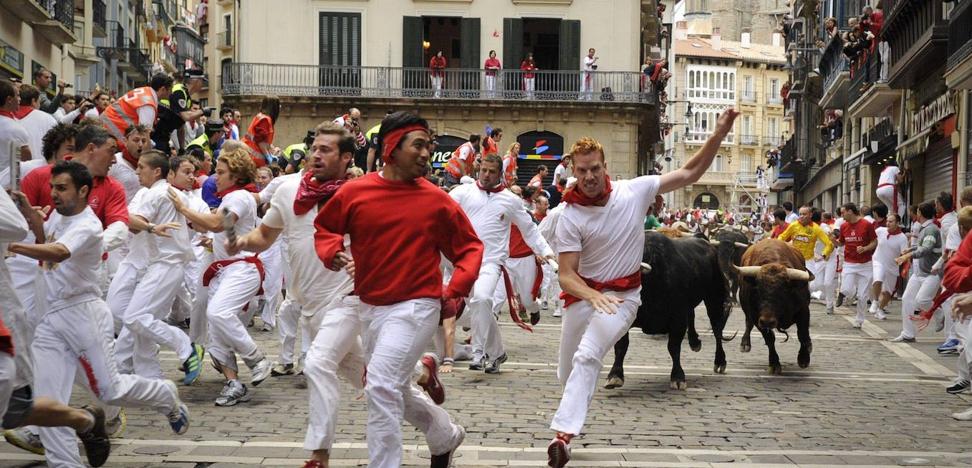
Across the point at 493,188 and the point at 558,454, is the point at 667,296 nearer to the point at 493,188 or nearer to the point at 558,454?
the point at 493,188

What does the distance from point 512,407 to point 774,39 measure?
127m

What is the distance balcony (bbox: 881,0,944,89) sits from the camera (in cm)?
2495

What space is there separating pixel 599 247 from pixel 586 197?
359mm

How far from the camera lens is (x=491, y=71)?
39.6m

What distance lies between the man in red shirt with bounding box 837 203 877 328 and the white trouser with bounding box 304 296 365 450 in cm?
1423

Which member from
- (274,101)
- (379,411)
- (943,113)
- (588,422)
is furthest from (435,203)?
(943,113)

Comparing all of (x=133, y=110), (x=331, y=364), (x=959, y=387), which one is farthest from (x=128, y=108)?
(x=959, y=387)

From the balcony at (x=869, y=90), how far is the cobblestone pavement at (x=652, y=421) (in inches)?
772

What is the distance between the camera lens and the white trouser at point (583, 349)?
25.6 feet

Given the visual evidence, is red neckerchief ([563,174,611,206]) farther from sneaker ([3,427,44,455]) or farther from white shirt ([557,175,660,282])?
sneaker ([3,427,44,455])

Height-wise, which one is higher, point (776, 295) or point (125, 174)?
point (125, 174)

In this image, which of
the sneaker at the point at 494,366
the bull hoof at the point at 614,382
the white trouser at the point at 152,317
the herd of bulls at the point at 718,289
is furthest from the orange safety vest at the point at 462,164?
the white trouser at the point at 152,317

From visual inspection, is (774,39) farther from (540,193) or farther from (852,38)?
(540,193)

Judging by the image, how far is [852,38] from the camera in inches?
1337
